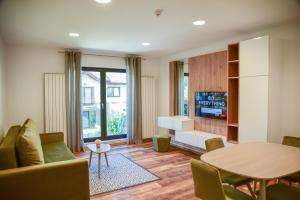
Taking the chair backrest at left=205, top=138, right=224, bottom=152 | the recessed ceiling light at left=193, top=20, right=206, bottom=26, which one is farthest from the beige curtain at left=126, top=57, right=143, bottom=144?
the chair backrest at left=205, top=138, right=224, bottom=152

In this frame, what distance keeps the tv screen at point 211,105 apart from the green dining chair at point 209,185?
2.35 m

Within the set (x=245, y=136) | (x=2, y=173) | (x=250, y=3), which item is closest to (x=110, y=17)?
(x=250, y=3)

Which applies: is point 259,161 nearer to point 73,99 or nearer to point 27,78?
point 73,99

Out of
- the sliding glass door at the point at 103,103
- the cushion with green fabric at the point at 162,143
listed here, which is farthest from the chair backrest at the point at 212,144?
the sliding glass door at the point at 103,103

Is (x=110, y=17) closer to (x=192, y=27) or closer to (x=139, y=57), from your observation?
(x=192, y=27)

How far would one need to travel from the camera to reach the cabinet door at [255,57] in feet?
10.1

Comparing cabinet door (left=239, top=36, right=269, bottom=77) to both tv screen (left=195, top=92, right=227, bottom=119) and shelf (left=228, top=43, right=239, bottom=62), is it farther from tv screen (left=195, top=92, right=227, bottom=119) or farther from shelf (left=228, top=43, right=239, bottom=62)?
tv screen (left=195, top=92, right=227, bottom=119)

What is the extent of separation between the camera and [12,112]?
446cm

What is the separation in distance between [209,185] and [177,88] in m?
3.95

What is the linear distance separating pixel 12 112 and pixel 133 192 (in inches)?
126

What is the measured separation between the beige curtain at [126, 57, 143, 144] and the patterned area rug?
1.41 meters

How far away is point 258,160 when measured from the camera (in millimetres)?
2047

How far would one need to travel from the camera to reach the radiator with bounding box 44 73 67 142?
468 centimetres

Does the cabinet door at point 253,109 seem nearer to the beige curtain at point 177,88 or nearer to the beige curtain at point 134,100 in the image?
the beige curtain at point 177,88
